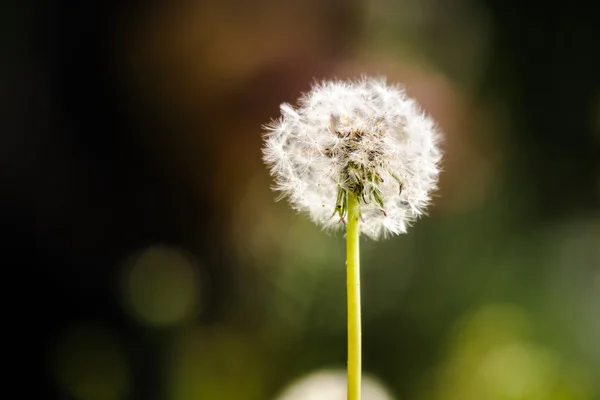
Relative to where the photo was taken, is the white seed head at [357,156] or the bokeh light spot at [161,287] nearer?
the white seed head at [357,156]

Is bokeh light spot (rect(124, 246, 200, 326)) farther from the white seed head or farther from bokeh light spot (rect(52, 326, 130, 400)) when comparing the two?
the white seed head

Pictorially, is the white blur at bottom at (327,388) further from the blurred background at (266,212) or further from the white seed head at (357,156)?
the white seed head at (357,156)

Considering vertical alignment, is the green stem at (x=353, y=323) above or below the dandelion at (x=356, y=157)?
below

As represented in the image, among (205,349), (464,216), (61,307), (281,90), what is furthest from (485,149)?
(61,307)

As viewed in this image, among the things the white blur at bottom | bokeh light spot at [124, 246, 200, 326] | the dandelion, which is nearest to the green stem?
the dandelion

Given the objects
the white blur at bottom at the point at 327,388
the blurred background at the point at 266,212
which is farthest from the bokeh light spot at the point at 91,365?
the white blur at bottom at the point at 327,388

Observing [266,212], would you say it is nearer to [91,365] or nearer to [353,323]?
[91,365]

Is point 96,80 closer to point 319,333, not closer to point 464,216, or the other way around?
point 319,333

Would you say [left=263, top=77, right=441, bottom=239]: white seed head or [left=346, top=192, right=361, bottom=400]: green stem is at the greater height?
[left=263, top=77, right=441, bottom=239]: white seed head
